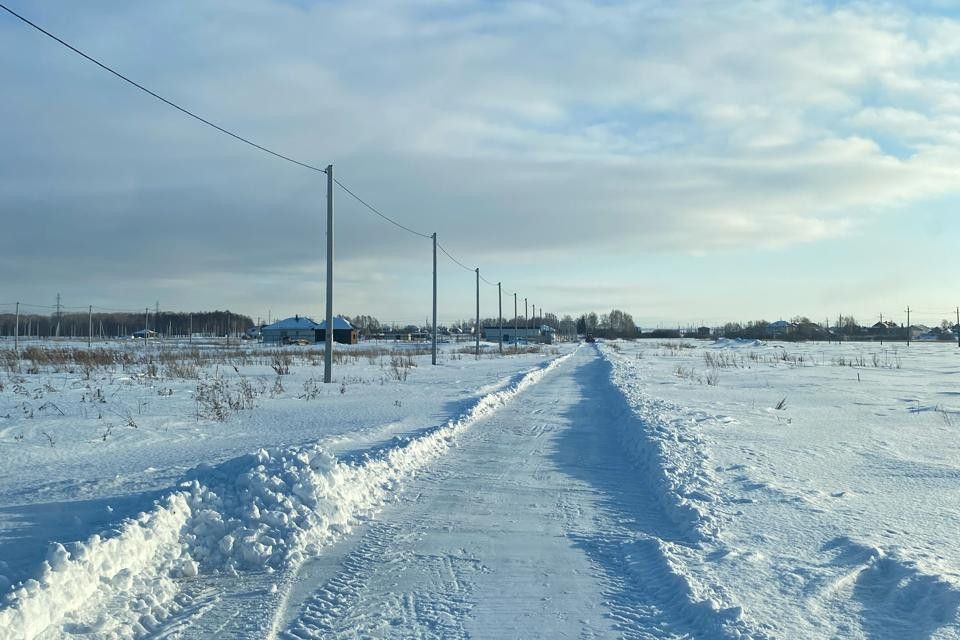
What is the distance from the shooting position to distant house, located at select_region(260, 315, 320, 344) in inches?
4011

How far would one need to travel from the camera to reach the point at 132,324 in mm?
169375

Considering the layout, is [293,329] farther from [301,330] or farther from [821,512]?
[821,512]

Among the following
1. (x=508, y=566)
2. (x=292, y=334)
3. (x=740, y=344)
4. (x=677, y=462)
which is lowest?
(x=508, y=566)

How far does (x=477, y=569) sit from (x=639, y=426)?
8444 millimetres

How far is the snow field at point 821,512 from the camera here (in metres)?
4.72

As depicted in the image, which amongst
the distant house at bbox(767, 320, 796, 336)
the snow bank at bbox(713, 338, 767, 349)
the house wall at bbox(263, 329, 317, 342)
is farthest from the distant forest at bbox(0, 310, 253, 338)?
the distant house at bbox(767, 320, 796, 336)

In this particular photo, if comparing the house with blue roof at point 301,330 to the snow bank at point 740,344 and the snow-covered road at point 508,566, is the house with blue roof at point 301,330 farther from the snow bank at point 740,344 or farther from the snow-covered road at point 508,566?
the snow-covered road at point 508,566

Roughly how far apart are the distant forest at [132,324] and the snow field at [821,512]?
463 ft

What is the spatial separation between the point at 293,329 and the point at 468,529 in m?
100

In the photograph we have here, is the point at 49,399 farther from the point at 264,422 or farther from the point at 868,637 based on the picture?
the point at 868,637

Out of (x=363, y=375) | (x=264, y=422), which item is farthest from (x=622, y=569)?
(x=363, y=375)

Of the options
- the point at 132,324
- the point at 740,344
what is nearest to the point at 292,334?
the point at 740,344

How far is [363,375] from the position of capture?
90.6 ft

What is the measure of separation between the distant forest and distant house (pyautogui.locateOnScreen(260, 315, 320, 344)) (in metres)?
42.6
